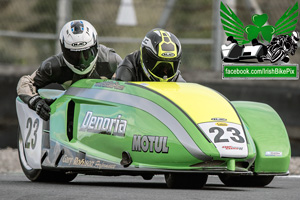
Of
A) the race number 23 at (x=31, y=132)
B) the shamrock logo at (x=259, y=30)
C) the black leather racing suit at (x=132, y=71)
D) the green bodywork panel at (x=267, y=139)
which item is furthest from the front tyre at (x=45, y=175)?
the shamrock logo at (x=259, y=30)

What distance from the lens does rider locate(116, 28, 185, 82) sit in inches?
388

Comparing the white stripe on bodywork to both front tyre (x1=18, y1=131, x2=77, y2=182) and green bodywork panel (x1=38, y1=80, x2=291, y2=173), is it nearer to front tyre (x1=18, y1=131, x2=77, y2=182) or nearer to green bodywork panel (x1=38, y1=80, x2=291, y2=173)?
green bodywork panel (x1=38, y1=80, x2=291, y2=173)

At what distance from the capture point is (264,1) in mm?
15117

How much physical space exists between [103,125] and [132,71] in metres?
1.07

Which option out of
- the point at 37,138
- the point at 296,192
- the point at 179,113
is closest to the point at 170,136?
the point at 179,113

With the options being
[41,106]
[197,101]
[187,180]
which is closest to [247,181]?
[187,180]

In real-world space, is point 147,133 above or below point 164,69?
below

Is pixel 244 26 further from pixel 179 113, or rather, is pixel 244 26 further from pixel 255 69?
pixel 179 113

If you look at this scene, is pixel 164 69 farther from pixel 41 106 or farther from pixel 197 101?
pixel 41 106

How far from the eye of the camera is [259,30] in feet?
47.7

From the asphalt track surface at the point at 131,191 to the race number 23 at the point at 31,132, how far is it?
422 millimetres

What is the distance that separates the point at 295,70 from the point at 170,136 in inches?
238

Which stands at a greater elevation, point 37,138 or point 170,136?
point 170,136

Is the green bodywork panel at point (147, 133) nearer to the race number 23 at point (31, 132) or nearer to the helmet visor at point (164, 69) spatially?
the race number 23 at point (31, 132)
